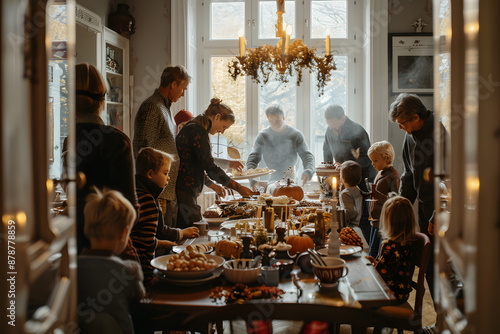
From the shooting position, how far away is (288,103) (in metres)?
4.57

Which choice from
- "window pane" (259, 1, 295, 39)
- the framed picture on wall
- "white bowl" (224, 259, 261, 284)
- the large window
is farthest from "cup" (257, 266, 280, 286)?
"window pane" (259, 1, 295, 39)

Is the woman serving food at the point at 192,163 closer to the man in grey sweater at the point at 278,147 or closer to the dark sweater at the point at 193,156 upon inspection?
the dark sweater at the point at 193,156

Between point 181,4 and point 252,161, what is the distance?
161cm

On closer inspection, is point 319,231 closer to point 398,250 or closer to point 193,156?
point 398,250

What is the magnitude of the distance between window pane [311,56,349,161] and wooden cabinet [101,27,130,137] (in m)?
1.81

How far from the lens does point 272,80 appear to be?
4.55 m

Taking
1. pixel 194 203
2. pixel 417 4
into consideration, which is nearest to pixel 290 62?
pixel 194 203

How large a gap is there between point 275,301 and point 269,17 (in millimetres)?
3814

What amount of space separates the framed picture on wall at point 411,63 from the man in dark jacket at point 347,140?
2.18ft

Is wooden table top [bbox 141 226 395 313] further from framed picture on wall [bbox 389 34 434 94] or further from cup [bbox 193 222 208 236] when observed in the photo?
framed picture on wall [bbox 389 34 434 94]

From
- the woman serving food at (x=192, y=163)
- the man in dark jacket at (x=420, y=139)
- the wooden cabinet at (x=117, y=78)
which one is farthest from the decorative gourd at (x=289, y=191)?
the wooden cabinet at (x=117, y=78)

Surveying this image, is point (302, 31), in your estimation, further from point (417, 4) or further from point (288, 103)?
point (417, 4)

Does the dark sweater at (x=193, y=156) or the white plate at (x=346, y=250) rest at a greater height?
the dark sweater at (x=193, y=156)

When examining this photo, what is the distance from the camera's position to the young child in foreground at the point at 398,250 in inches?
71.0
